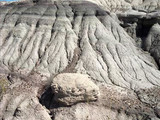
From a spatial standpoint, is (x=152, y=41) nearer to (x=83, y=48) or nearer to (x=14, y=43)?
(x=83, y=48)

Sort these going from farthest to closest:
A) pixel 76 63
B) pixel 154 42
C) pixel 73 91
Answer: pixel 154 42
pixel 76 63
pixel 73 91

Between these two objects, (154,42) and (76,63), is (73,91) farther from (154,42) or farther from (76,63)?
(154,42)

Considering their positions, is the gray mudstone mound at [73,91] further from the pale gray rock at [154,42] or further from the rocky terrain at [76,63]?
the pale gray rock at [154,42]

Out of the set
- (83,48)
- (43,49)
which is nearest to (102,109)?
(83,48)

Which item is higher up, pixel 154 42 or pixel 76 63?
pixel 76 63

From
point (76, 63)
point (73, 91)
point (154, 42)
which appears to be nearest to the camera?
point (73, 91)

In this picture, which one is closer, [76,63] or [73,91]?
[73,91]

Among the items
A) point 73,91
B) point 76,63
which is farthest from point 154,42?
point 73,91

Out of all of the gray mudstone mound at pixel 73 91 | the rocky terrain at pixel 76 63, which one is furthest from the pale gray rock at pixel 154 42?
the gray mudstone mound at pixel 73 91

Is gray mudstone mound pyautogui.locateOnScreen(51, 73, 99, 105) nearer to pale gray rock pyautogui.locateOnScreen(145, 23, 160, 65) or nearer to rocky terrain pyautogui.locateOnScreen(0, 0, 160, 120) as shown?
rocky terrain pyautogui.locateOnScreen(0, 0, 160, 120)
